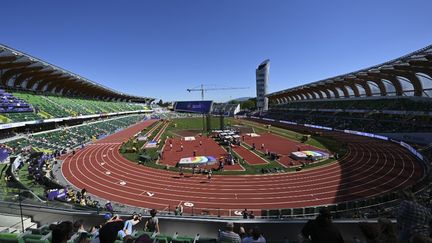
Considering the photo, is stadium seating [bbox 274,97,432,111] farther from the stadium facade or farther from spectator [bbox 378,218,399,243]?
the stadium facade

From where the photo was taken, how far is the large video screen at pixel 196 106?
5920 inches

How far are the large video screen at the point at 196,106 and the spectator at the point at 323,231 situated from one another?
473 feet

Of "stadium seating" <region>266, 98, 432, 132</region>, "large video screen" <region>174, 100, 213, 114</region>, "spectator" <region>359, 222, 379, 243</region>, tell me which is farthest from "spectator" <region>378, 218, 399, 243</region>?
"large video screen" <region>174, 100, 213, 114</region>

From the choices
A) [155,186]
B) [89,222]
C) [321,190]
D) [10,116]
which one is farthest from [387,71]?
[10,116]

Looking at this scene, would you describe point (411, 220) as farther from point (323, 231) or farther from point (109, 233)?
point (109, 233)

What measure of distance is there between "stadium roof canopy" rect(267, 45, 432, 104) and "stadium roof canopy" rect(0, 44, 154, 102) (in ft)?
159

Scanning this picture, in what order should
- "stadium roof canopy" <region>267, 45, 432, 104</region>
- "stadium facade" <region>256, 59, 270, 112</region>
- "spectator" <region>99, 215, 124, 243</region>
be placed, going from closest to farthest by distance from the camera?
"spectator" <region>99, 215, 124, 243</region> → "stadium roof canopy" <region>267, 45, 432, 104</region> → "stadium facade" <region>256, 59, 270, 112</region>

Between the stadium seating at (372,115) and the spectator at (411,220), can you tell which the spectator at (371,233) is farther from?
the stadium seating at (372,115)

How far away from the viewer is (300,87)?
262 feet

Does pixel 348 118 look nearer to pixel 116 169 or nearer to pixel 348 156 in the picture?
pixel 348 156

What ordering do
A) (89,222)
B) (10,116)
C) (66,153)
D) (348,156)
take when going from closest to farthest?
(89,222) < (348,156) < (10,116) < (66,153)

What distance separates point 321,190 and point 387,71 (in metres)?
33.8

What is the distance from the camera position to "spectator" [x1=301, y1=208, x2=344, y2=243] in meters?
3.92

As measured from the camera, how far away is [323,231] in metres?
3.98
